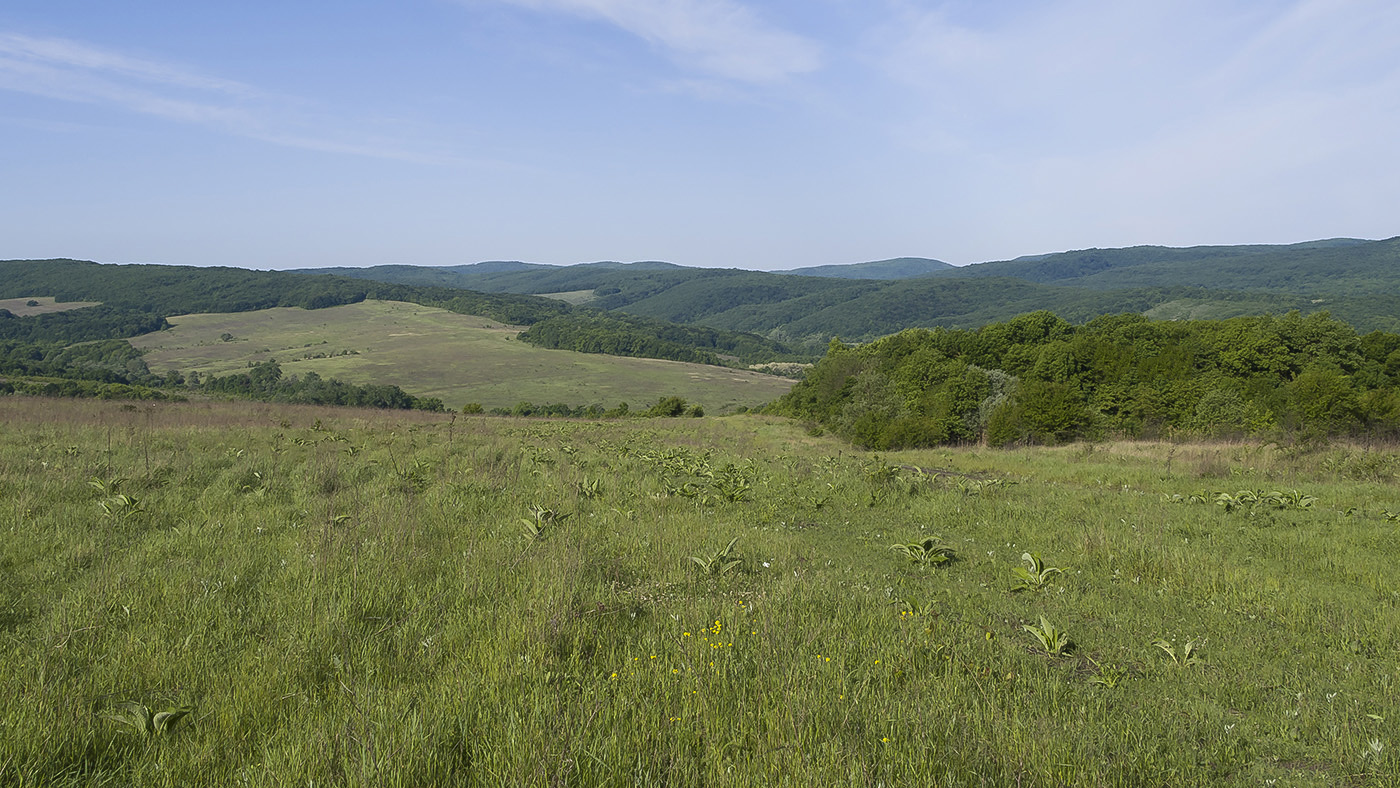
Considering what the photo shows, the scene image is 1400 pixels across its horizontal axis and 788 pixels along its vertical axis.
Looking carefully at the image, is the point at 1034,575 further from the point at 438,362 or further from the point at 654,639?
the point at 438,362

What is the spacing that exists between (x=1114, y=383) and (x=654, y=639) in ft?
172

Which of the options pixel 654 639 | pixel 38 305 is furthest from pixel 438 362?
pixel 38 305

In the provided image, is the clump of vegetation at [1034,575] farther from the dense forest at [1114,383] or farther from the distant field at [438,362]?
the distant field at [438,362]

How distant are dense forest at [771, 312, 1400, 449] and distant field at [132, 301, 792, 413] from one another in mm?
44876

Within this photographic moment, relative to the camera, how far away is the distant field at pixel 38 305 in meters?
170

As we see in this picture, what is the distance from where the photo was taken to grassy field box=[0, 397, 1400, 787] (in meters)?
3.04

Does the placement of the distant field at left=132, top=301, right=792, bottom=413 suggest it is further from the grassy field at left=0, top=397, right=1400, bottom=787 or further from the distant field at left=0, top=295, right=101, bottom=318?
the grassy field at left=0, top=397, right=1400, bottom=787

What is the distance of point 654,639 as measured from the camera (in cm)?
438

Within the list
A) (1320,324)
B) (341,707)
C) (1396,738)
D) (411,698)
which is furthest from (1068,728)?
(1320,324)

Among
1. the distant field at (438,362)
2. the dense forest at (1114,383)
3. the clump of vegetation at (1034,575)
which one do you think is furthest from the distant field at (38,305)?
the clump of vegetation at (1034,575)

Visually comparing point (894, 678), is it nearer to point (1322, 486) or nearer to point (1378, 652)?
point (1378, 652)

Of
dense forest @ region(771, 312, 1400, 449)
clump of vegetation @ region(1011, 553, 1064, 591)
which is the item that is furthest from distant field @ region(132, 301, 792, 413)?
clump of vegetation @ region(1011, 553, 1064, 591)

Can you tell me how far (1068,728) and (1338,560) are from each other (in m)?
7.24

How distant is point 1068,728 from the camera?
3480 millimetres
